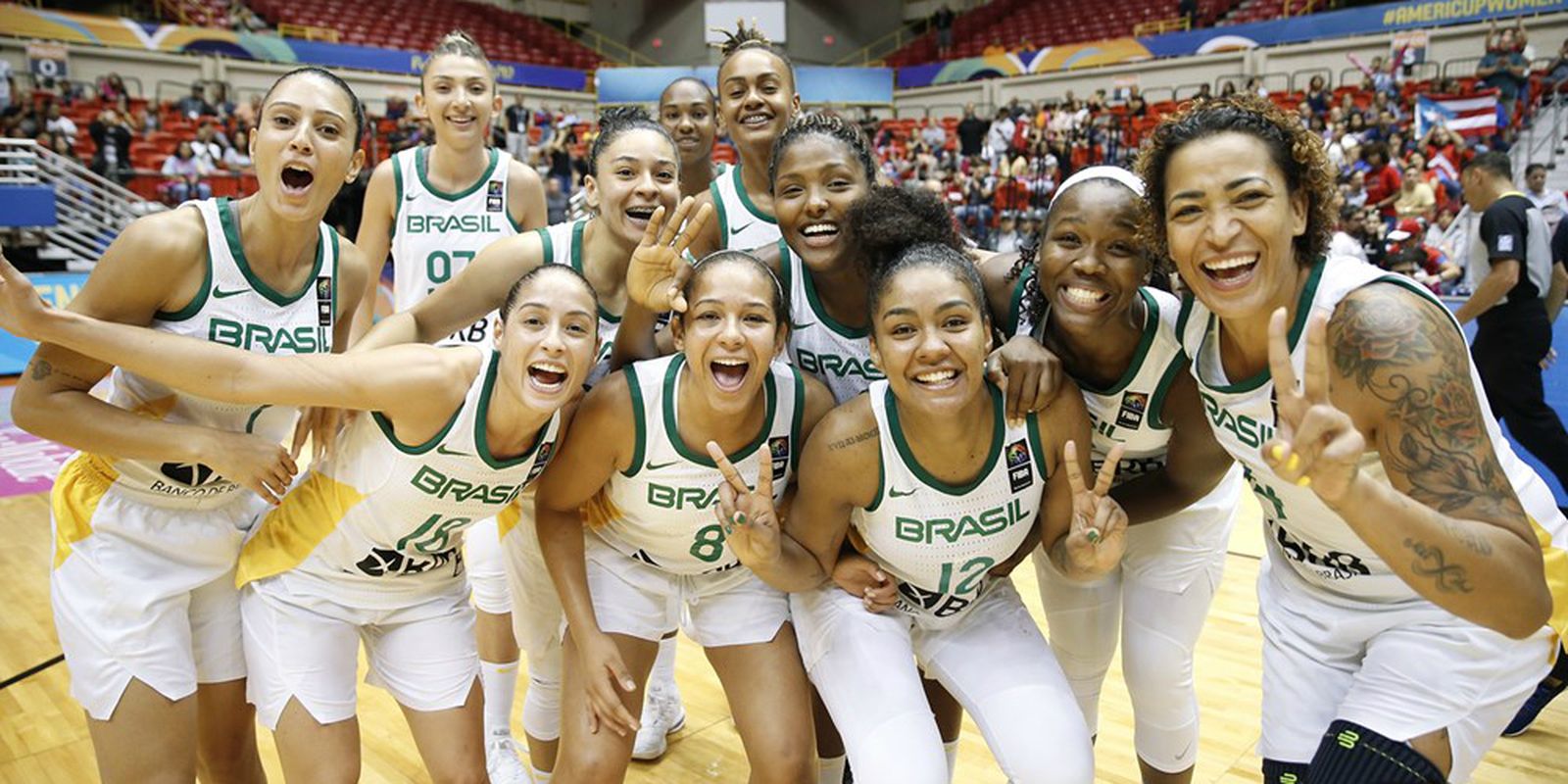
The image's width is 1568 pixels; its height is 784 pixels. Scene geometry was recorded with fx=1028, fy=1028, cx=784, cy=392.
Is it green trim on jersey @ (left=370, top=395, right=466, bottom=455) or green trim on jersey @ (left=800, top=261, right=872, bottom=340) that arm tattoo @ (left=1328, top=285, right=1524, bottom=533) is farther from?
green trim on jersey @ (left=370, top=395, right=466, bottom=455)

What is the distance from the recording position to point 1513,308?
5203 millimetres

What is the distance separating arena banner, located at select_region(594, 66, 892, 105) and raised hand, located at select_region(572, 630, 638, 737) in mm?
20936

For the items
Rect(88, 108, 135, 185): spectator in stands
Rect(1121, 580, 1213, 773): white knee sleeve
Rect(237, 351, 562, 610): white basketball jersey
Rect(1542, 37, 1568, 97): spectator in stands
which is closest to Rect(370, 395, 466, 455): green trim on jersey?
Rect(237, 351, 562, 610): white basketball jersey

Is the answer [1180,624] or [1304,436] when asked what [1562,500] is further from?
[1304,436]

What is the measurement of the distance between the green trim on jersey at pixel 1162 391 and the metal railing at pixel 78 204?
12.0m

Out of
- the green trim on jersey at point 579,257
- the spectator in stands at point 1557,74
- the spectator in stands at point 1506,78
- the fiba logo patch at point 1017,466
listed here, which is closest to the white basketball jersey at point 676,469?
the green trim on jersey at point 579,257

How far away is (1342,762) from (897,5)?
2768cm

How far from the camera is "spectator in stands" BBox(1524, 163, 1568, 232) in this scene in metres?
8.40

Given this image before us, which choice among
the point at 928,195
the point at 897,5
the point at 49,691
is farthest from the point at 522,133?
the point at 928,195

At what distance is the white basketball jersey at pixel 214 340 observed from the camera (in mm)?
2332

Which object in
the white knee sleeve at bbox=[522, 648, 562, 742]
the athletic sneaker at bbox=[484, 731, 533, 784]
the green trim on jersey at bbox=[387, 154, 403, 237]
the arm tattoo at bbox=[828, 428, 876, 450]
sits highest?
the green trim on jersey at bbox=[387, 154, 403, 237]

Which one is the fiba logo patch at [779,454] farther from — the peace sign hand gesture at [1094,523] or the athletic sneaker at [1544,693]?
the athletic sneaker at [1544,693]

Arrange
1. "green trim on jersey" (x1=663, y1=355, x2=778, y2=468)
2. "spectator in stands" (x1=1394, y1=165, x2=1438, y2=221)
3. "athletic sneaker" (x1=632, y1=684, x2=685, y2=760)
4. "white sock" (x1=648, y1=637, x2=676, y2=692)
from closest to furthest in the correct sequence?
"green trim on jersey" (x1=663, y1=355, x2=778, y2=468) < "athletic sneaker" (x1=632, y1=684, x2=685, y2=760) < "white sock" (x1=648, y1=637, x2=676, y2=692) < "spectator in stands" (x1=1394, y1=165, x2=1438, y2=221)

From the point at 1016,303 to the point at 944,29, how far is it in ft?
78.2
